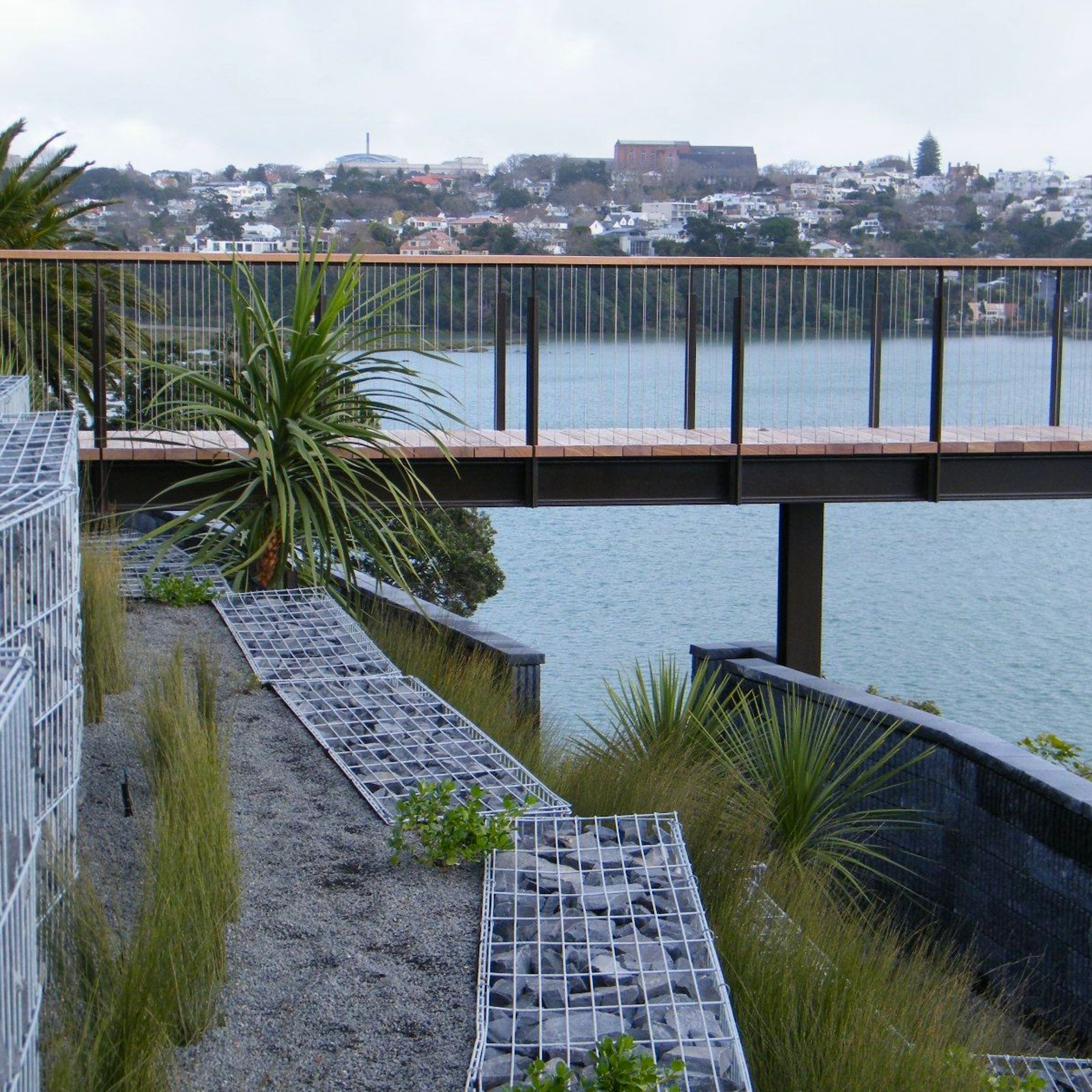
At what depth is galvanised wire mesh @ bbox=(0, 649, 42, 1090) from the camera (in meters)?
1.64

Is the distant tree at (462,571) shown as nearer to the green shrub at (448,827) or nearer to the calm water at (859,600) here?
the calm water at (859,600)

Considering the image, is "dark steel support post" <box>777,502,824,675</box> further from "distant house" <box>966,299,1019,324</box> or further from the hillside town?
the hillside town

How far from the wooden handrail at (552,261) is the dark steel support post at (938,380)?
24cm

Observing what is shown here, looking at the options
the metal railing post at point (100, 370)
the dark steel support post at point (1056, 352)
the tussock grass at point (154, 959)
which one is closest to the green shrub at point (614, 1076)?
the tussock grass at point (154, 959)

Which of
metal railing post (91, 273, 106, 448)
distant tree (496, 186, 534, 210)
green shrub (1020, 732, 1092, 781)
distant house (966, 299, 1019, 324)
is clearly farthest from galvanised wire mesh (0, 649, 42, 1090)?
distant tree (496, 186, 534, 210)

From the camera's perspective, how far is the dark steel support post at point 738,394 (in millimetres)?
7727

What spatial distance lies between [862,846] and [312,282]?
129 inches

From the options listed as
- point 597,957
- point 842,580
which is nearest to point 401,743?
point 597,957

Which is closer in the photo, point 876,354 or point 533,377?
point 533,377

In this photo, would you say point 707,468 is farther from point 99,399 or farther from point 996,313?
point 996,313

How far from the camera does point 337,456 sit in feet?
18.7

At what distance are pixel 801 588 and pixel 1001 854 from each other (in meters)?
3.55

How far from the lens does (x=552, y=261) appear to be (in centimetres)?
749

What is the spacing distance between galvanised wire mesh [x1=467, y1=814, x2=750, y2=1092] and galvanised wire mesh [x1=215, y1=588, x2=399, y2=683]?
65.9 inches
